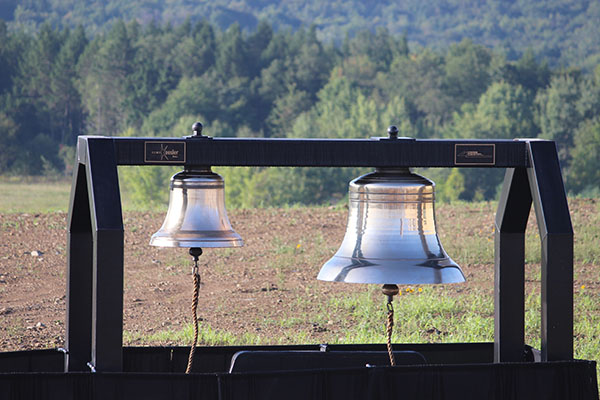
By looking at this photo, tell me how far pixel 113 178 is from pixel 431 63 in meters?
64.4

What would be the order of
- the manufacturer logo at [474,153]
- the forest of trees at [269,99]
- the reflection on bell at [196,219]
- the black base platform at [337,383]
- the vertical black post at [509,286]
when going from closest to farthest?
the black base platform at [337,383] < the manufacturer logo at [474,153] < the reflection on bell at [196,219] < the vertical black post at [509,286] < the forest of trees at [269,99]

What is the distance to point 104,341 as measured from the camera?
3129 mm

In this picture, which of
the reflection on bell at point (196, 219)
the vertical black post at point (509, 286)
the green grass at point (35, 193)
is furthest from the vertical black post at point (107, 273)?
Answer: the green grass at point (35, 193)

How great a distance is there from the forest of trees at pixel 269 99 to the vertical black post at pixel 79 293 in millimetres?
46514

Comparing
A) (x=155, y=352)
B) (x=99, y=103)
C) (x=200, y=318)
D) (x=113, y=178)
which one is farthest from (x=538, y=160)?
(x=99, y=103)

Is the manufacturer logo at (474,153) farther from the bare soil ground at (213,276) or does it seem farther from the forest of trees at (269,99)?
the forest of trees at (269,99)

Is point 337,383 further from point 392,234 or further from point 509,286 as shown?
point 509,286

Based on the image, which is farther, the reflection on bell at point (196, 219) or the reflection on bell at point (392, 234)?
the reflection on bell at point (196, 219)

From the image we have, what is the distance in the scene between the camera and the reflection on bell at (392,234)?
3.34 m

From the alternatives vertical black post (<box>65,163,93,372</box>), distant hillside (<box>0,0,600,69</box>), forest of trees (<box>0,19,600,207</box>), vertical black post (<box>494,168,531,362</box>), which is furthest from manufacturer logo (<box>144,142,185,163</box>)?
distant hillside (<box>0,0,600,69</box>)

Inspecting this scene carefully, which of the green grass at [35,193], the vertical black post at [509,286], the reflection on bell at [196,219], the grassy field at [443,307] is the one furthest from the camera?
the green grass at [35,193]

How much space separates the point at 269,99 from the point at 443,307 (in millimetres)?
56102

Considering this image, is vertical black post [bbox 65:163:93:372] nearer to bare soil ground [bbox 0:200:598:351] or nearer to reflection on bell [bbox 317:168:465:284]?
reflection on bell [bbox 317:168:465:284]

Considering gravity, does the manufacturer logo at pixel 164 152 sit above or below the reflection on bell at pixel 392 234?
above
